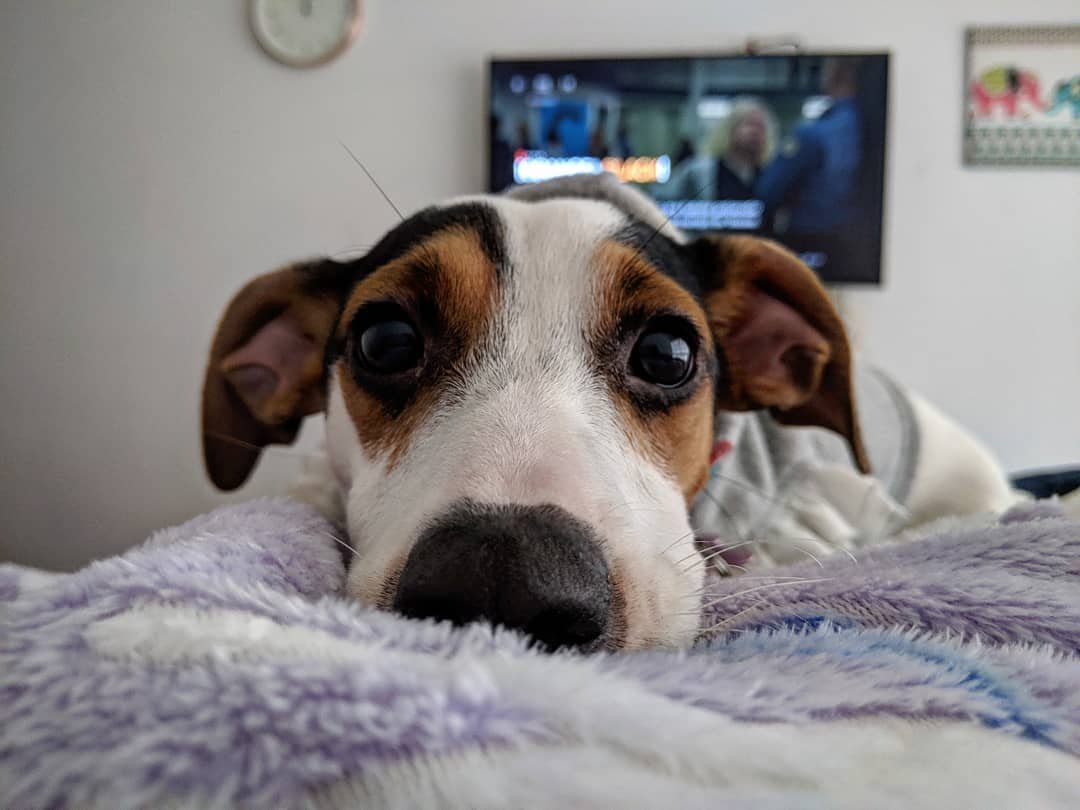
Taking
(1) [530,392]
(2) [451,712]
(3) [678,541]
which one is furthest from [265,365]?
(2) [451,712]

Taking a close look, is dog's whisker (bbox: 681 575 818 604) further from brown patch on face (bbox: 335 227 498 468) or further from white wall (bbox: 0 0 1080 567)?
white wall (bbox: 0 0 1080 567)

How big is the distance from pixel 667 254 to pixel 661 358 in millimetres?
219

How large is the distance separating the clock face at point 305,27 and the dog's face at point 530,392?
2084mm

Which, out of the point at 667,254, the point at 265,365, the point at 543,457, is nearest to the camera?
the point at 543,457

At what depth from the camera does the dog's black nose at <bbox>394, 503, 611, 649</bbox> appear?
44 cm

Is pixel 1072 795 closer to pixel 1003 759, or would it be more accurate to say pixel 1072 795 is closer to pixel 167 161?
pixel 1003 759

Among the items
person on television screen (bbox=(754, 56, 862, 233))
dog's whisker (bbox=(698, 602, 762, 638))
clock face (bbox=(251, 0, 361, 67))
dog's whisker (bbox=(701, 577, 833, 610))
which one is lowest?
dog's whisker (bbox=(698, 602, 762, 638))

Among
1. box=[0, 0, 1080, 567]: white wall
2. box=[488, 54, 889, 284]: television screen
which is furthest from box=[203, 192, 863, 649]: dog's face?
box=[0, 0, 1080, 567]: white wall

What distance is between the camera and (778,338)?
1.12 m

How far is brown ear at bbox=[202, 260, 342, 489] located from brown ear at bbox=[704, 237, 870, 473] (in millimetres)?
567

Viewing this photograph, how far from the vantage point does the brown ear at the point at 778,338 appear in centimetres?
104

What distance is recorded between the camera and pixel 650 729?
12.5 inches

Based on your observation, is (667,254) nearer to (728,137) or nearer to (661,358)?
(661,358)

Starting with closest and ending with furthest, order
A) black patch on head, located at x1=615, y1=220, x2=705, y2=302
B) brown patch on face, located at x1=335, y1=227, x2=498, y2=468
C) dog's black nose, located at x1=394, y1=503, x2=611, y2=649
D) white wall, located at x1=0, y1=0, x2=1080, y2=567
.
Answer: dog's black nose, located at x1=394, y1=503, x2=611, y2=649
brown patch on face, located at x1=335, y1=227, x2=498, y2=468
black patch on head, located at x1=615, y1=220, x2=705, y2=302
white wall, located at x1=0, y1=0, x2=1080, y2=567
